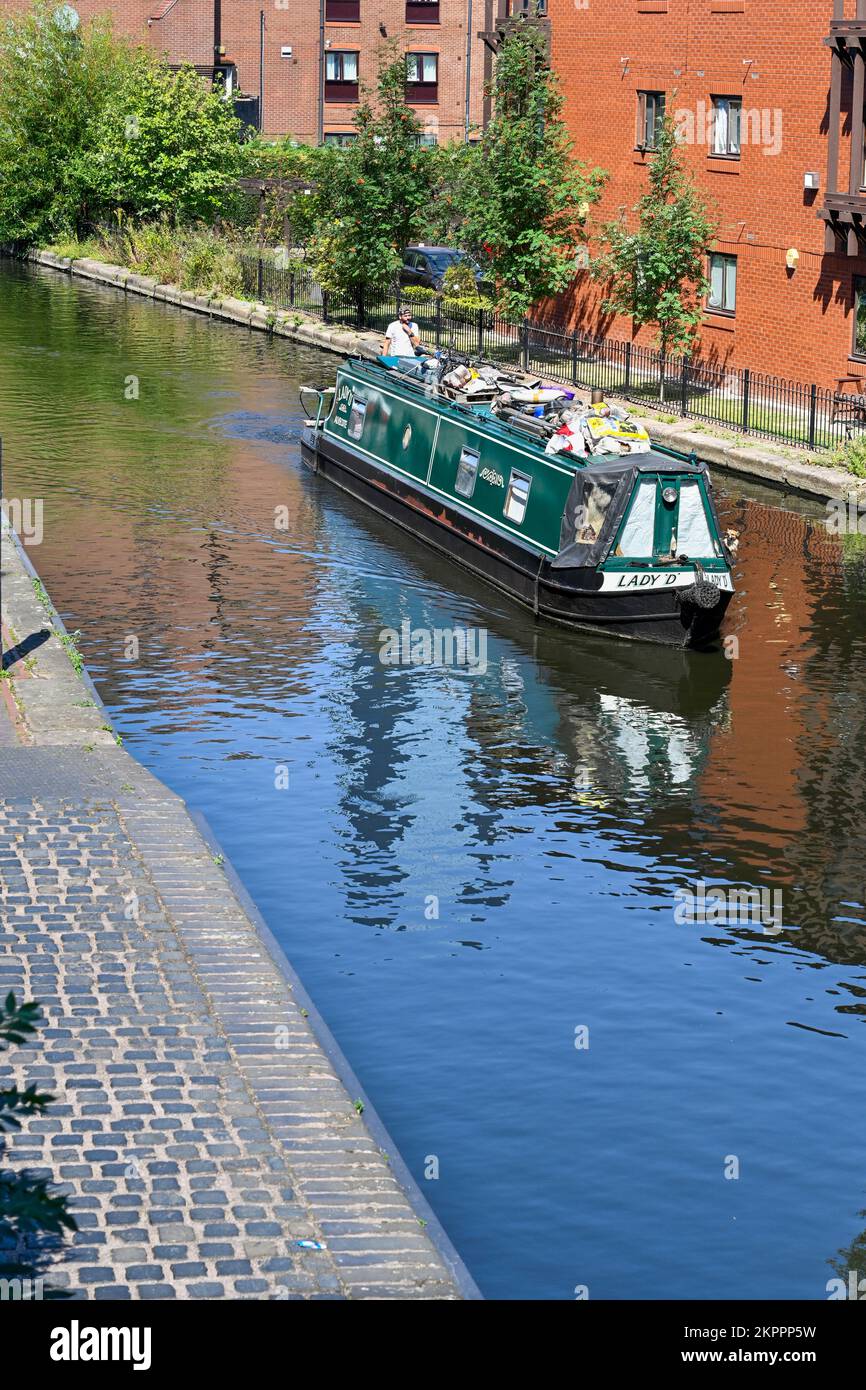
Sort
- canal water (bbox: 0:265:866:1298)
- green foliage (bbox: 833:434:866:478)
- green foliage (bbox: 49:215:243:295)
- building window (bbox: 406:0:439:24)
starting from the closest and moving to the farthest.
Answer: canal water (bbox: 0:265:866:1298), green foliage (bbox: 833:434:866:478), green foliage (bbox: 49:215:243:295), building window (bbox: 406:0:439:24)

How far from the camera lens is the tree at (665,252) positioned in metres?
31.6

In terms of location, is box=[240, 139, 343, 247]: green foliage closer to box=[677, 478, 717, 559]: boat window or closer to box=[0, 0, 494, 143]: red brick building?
box=[0, 0, 494, 143]: red brick building

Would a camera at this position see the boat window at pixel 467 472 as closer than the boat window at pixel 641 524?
No

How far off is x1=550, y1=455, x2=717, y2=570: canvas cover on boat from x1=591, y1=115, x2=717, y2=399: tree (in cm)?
1163

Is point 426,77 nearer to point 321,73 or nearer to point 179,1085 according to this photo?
point 321,73

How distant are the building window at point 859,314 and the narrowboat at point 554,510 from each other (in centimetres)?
774

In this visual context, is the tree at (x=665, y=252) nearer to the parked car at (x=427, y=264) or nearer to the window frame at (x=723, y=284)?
the window frame at (x=723, y=284)

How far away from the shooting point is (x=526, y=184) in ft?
113

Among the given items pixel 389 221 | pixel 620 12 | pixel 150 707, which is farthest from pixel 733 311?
pixel 150 707

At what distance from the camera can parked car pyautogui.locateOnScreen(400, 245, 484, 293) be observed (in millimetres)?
43312

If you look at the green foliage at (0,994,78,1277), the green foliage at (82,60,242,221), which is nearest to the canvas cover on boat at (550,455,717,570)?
the green foliage at (0,994,78,1277)

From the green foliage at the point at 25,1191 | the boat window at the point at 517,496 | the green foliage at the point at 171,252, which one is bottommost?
the green foliage at the point at 25,1191

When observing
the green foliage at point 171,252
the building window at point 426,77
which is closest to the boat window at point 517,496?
the green foliage at point 171,252
